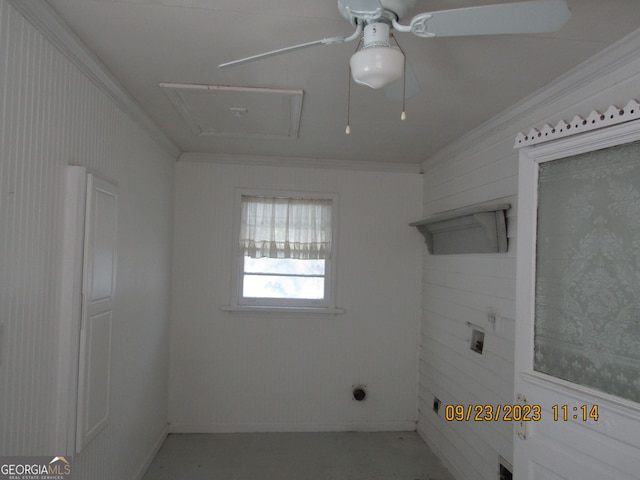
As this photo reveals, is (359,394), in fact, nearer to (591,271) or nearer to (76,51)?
(591,271)

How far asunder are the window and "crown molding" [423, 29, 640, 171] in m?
1.42

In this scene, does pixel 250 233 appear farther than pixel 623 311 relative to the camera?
Yes

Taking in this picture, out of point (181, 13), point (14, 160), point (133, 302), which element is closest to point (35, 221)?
point (14, 160)

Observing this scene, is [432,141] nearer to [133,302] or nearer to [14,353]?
[133,302]

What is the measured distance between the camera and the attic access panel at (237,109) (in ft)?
8.14

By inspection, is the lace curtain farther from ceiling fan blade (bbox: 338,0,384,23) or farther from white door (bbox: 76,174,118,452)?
white door (bbox: 76,174,118,452)

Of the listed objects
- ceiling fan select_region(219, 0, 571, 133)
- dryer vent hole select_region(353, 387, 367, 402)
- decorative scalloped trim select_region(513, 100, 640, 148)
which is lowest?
dryer vent hole select_region(353, 387, 367, 402)

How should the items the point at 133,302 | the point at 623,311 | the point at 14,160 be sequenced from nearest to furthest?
the point at 14,160 → the point at 623,311 → the point at 133,302

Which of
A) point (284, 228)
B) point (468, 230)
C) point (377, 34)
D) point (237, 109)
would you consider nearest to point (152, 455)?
point (284, 228)

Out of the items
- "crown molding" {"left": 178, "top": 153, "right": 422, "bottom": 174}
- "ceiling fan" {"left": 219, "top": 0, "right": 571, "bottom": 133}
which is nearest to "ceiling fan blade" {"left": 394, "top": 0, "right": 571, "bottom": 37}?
"ceiling fan" {"left": 219, "top": 0, "right": 571, "bottom": 133}

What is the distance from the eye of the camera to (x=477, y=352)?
3.05 m

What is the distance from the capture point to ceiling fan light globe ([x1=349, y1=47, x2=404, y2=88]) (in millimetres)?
1394

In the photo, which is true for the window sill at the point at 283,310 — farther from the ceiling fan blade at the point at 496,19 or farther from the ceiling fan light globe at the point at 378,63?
the ceiling fan blade at the point at 496,19

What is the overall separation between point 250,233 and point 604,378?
2997 mm
